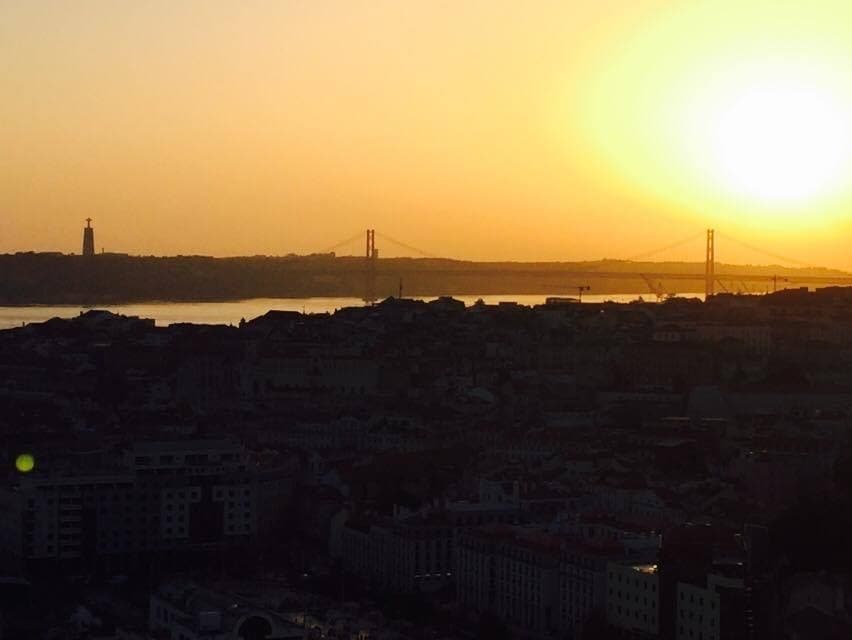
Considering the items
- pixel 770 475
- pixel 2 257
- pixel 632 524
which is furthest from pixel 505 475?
pixel 2 257

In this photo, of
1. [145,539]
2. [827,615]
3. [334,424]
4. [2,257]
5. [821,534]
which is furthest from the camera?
[2,257]

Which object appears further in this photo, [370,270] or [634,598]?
[370,270]

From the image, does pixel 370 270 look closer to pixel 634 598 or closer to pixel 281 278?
pixel 281 278

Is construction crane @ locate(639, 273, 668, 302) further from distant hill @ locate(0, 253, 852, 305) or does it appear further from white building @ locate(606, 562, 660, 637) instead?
white building @ locate(606, 562, 660, 637)

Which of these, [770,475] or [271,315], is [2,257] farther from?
[770,475]

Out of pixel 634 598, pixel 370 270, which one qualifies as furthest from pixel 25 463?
pixel 370 270

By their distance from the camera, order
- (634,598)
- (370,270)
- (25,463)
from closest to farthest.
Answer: (634,598) → (25,463) → (370,270)

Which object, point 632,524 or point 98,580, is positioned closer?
point 632,524

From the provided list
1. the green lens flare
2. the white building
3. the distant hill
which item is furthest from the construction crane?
the white building
